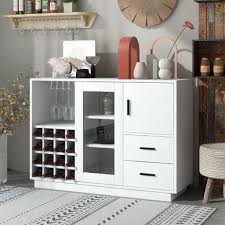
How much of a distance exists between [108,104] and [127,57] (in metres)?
0.42

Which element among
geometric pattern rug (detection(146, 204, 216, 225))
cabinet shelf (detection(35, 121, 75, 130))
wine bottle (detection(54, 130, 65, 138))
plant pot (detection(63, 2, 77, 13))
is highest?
plant pot (detection(63, 2, 77, 13))

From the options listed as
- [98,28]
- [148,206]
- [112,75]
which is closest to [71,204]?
[148,206]

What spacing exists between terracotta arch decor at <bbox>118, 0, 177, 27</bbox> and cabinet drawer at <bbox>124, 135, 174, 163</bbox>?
1.13 meters

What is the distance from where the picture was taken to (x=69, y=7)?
5.08m

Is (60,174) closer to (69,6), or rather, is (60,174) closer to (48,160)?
(48,160)

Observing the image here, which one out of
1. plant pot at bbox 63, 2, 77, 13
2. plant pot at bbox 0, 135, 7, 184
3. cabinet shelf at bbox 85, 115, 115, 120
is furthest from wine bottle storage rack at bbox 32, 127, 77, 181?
plant pot at bbox 63, 2, 77, 13

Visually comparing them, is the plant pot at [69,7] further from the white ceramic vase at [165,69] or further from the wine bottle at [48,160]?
the wine bottle at [48,160]

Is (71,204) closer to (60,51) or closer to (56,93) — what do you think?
(56,93)

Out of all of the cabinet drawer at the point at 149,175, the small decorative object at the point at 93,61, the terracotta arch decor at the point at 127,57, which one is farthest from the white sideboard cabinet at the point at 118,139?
the small decorative object at the point at 93,61

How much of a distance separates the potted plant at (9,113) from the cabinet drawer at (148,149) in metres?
1.15

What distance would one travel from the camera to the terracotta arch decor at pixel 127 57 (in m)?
4.50

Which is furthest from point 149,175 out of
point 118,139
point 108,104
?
point 108,104

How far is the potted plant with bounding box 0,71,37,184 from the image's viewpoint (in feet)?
16.1

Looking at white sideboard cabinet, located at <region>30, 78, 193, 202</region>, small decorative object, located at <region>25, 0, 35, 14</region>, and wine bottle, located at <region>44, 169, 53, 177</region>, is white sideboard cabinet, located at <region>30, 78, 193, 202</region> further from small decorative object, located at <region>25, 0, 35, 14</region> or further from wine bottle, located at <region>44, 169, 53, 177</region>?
small decorative object, located at <region>25, 0, 35, 14</region>
